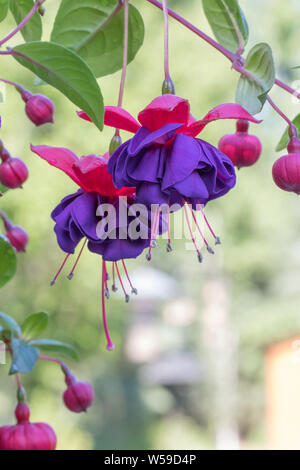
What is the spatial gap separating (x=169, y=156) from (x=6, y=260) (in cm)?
27

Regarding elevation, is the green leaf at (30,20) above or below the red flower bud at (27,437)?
above

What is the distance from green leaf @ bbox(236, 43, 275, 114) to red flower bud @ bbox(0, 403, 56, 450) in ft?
1.28

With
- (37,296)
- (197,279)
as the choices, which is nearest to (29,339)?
(37,296)

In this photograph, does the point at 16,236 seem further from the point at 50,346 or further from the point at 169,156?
the point at 169,156

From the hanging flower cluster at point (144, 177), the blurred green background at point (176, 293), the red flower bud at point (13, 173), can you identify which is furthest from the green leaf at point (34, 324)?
the blurred green background at point (176, 293)

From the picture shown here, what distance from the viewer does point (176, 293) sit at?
9070mm

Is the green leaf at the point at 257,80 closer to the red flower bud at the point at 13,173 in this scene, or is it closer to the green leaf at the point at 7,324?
the red flower bud at the point at 13,173

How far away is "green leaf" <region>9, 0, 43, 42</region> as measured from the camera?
0.62 metres

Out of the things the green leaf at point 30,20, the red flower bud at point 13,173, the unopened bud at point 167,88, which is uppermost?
the green leaf at point 30,20

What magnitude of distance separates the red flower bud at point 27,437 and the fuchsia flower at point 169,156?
1.08 ft

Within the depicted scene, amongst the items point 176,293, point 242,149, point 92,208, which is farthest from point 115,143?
point 176,293

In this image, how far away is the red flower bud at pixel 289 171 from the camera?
47 centimetres

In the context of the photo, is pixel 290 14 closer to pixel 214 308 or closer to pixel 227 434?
pixel 214 308

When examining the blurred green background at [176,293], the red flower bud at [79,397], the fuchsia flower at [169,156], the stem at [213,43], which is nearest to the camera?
the fuchsia flower at [169,156]
